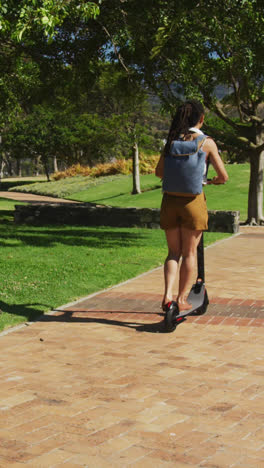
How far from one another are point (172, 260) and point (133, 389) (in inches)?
73.3

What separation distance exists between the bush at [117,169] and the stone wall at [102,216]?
22.6m

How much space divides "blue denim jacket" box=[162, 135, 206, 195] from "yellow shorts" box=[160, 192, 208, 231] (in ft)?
0.42

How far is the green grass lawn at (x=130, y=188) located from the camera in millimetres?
26984

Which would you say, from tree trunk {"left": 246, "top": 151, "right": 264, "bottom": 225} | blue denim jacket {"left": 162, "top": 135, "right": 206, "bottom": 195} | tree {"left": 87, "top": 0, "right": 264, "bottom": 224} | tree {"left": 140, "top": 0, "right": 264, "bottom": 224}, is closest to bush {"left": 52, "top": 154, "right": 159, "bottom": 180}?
tree trunk {"left": 246, "top": 151, "right": 264, "bottom": 225}

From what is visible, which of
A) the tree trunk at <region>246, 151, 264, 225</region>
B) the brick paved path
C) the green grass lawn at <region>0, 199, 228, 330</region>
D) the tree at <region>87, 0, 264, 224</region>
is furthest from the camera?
the tree trunk at <region>246, 151, 264, 225</region>

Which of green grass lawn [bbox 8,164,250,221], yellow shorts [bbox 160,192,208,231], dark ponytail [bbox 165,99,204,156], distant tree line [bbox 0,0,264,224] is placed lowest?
green grass lawn [bbox 8,164,250,221]

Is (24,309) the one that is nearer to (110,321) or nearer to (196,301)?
(110,321)

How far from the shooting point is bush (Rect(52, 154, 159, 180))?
4175cm

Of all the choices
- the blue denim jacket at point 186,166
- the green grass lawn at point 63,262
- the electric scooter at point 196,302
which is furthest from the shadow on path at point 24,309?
the blue denim jacket at point 186,166

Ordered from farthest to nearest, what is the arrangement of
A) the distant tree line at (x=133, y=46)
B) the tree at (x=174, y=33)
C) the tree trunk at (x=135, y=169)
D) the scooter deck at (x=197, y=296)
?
1. the tree trunk at (x=135, y=169)
2. the tree at (x=174, y=33)
3. the distant tree line at (x=133, y=46)
4. the scooter deck at (x=197, y=296)

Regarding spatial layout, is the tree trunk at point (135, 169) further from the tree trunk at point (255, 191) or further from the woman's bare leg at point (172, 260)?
the woman's bare leg at point (172, 260)

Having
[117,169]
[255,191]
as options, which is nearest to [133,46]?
[255,191]

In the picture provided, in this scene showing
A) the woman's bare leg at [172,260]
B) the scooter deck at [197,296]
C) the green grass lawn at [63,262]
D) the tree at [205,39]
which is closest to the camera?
the woman's bare leg at [172,260]

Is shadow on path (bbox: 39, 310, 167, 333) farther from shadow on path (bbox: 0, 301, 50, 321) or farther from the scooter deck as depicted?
the scooter deck
